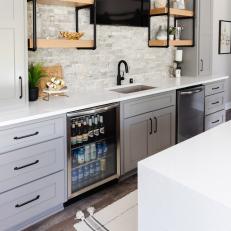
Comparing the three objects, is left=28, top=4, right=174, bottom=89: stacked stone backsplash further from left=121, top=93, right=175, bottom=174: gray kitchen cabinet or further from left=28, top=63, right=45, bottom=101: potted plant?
left=121, top=93, right=175, bottom=174: gray kitchen cabinet

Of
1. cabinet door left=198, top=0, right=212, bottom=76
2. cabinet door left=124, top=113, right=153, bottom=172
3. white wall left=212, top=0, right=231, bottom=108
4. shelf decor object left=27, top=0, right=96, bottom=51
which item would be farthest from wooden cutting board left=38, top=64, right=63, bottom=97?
white wall left=212, top=0, right=231, bottom=108

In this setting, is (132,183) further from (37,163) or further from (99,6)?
(99,6)

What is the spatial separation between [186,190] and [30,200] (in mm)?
1595

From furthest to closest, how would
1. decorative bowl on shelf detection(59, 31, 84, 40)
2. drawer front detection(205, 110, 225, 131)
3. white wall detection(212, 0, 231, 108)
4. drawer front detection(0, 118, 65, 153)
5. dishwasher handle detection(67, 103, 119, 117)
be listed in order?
white wall detection(212, 0, 231, 108) < drawer front detection(205, 110, 225, 131) < decorative bowl on shelf detection(59, 31, 84, 40) < dishwasher handle detection(67, 103, 119, 117) < drawer front detection(0, 118, 65, 153)

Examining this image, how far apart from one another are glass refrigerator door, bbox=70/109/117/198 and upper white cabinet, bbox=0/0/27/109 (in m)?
0.55

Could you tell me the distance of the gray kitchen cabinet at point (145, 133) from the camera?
10.6ft

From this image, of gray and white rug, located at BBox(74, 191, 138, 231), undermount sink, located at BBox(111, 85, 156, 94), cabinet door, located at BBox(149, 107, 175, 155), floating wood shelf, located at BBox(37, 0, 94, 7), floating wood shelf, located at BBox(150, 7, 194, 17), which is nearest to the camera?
gray and white rug, located at BBox(74, 191, 138, 231)

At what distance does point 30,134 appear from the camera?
2361mm

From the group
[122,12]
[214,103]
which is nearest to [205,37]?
[214,103]

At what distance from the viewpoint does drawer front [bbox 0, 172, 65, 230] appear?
230 centimetres

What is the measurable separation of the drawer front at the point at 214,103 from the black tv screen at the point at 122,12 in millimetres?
1436

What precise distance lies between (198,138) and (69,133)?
4.02ft

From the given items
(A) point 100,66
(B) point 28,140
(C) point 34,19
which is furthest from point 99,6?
(B) point 28,140

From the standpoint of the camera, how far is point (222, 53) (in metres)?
6.44
